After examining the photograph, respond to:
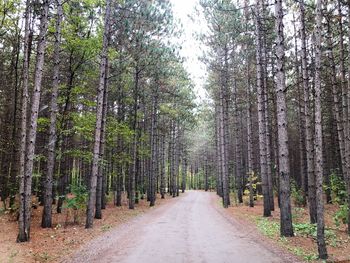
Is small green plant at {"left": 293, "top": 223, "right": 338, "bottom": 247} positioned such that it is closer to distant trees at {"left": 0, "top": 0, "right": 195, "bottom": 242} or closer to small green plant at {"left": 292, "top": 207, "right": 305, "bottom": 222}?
small green plant at {"left": 292, "top": 207, "right": 305, "bottom": 222}

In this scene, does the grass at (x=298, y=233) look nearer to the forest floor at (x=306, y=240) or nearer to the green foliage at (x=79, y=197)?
the forest floor at (x=306, y=240)

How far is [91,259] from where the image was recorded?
761cm

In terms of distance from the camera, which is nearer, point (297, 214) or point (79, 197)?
point (79, 197)

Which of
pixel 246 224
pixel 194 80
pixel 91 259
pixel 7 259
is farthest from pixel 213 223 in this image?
pixel 194 80

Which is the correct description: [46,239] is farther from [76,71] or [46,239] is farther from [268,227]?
[76,71]

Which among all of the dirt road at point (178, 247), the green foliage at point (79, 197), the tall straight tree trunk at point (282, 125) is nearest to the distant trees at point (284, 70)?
the tall straight tree trunk at point (282, 125)

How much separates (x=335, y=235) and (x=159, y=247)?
6481 mm

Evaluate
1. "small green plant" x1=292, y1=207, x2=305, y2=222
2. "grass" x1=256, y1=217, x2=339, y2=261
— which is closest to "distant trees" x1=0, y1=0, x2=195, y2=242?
"grass" x1=256, y1=217, x2=339, y2=261

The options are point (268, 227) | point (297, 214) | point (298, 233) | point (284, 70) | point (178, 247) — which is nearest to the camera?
point (178, 247)

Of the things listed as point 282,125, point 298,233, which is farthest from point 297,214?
point 282,125

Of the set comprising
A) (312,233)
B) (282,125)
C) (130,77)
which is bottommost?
(312,233)

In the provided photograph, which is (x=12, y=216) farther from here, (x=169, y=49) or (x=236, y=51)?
(x=236, y=51)

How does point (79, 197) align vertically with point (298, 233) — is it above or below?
above

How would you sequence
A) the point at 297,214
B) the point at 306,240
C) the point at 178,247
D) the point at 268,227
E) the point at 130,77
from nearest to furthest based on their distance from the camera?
the point at 178,247 → the point at 306,240 → the point at 268,227 → the point at 297,214 → the point at 130,77
